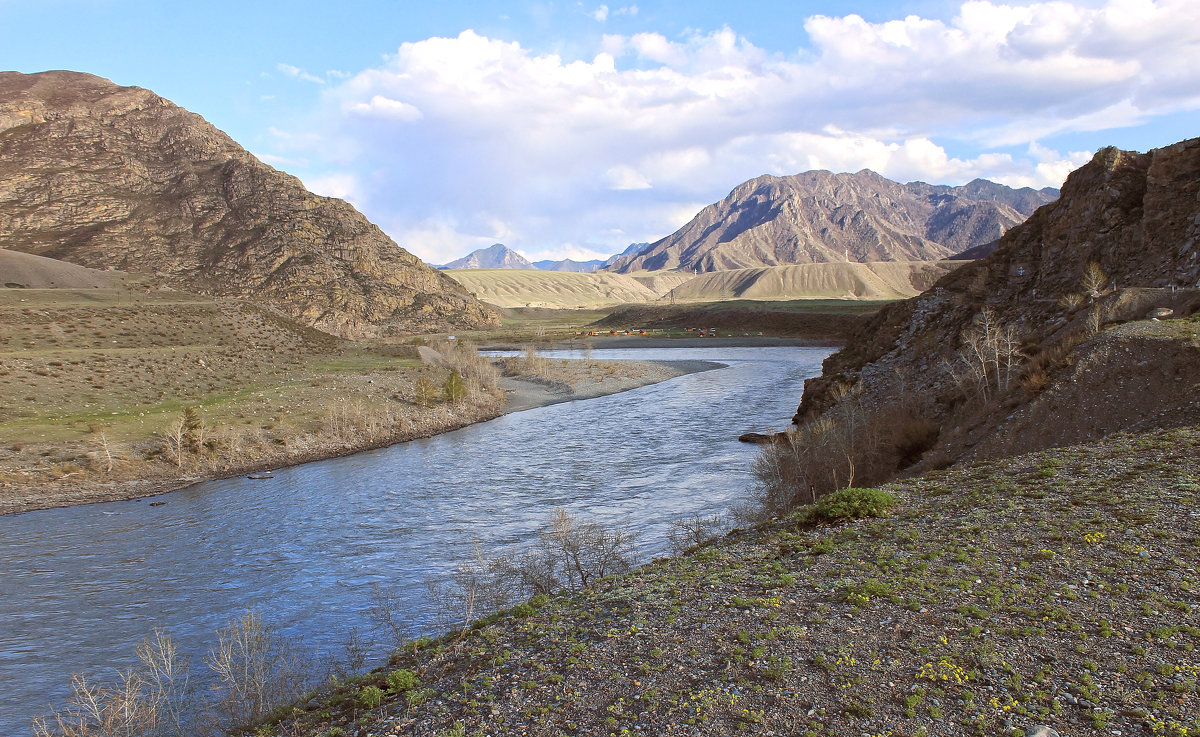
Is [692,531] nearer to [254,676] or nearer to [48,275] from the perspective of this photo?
[254,676]

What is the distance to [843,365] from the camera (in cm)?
3362

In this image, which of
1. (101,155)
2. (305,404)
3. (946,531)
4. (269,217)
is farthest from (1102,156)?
(101,155)

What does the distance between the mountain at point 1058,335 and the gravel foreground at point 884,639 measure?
381cm

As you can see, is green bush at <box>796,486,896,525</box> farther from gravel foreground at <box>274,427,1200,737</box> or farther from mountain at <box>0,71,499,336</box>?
mountain at <box>0,71,499,336</box>

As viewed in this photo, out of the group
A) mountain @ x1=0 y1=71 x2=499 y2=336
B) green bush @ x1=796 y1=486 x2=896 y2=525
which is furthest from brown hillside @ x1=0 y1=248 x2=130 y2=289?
green bush @ x1=796 y1=486 x2=896 y2=525

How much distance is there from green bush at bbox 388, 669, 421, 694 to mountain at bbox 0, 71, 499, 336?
87.9 metres

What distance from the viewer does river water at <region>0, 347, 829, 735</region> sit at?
16.0 meters

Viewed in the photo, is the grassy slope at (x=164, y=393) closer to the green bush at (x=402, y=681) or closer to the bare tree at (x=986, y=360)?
the green bush at (x=402, y=681)

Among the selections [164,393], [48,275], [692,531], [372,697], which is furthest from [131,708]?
[48,275]

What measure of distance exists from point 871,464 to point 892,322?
1392cm

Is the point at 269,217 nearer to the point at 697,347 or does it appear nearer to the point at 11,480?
the point at 697,347

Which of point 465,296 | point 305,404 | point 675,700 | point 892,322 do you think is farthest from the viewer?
point 465,296

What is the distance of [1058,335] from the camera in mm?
21203

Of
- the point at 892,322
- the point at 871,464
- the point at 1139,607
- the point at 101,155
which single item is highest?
the point at 101,155
